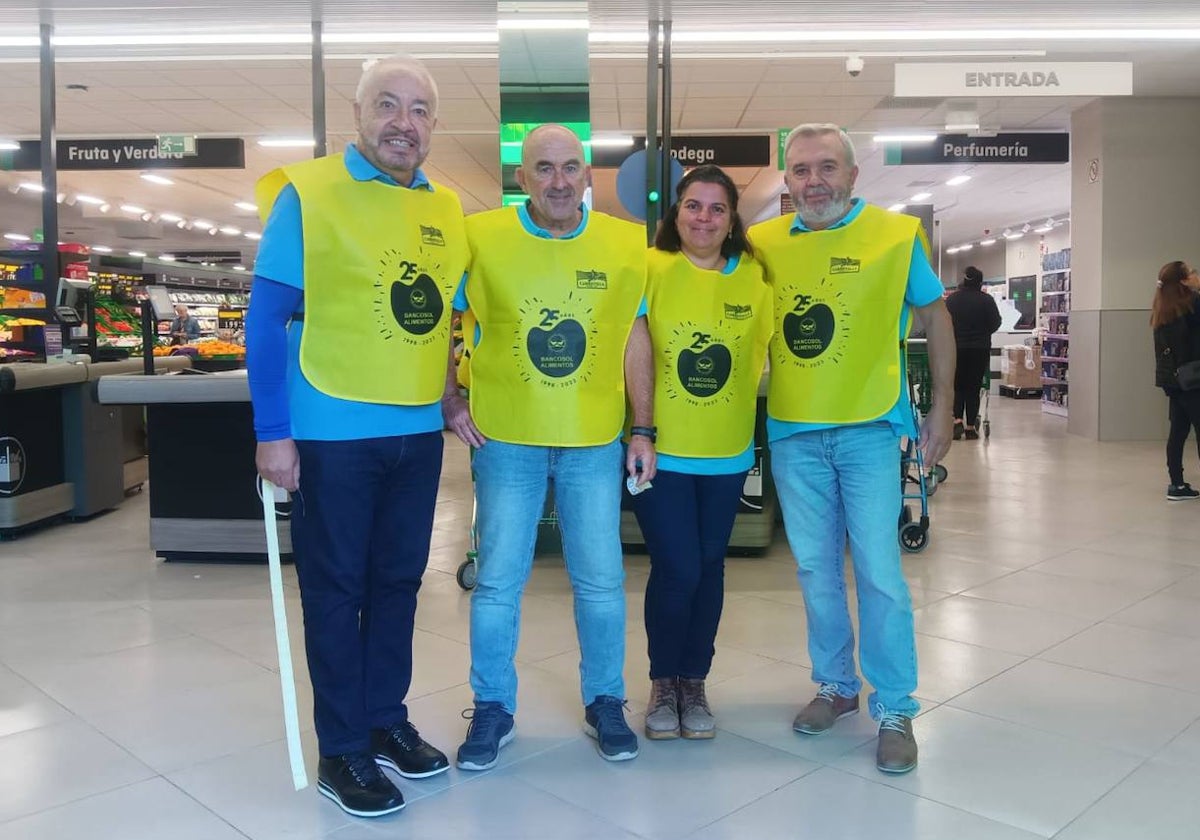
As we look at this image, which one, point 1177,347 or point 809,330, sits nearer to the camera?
point 809,330

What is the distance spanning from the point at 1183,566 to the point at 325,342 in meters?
4.28

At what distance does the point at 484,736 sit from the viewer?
2510 millimetres

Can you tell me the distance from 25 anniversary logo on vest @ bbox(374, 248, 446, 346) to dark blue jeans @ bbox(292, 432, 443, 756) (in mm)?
248

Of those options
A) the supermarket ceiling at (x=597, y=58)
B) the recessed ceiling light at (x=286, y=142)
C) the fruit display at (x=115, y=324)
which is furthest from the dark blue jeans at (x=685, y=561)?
the recessed ceiling light at (x=286, y=142)

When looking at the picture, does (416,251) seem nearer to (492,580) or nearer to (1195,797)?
(492,580)

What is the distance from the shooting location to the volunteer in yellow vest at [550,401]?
2422mm

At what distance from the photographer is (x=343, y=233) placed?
7.09 feet

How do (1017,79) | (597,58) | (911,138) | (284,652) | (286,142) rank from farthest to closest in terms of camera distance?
(286,142), (911,138), (597,58), (1017,79), (284,652)

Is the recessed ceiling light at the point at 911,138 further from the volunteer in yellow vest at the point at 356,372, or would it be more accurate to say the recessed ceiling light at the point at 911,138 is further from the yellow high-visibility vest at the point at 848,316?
the volunteer in yellow vest at the point at 356,372

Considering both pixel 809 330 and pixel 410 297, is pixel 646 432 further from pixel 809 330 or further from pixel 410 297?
pixel 410 297

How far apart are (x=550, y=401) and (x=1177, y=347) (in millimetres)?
5507

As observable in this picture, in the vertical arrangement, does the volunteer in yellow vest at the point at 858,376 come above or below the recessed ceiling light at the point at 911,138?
below

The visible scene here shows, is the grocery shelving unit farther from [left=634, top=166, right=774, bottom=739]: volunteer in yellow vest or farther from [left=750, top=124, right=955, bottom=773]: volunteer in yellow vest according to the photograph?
[left=634, top=166, right=774, bottom=739]: volunteer in yellow vest

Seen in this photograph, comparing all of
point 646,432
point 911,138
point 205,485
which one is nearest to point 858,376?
point 646,432
